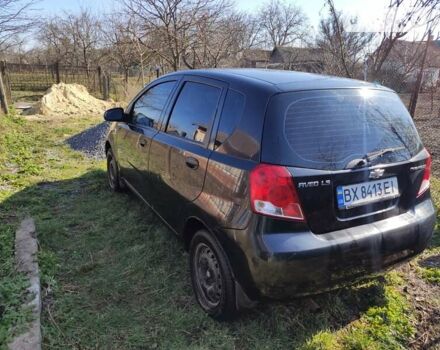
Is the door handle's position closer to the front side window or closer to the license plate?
the front side window

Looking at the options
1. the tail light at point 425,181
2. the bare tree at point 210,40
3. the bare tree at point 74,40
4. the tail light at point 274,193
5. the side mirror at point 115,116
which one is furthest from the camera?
the bare tree at point 74,40

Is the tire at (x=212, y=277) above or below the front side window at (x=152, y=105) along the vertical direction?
below

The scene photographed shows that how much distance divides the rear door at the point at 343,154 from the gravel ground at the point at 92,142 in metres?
5.71

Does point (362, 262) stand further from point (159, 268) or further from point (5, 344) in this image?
point (5, 344)

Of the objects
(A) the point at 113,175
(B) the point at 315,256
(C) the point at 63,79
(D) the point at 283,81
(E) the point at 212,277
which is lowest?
(E) the point at 212,277

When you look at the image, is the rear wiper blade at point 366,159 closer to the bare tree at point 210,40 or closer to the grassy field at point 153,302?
the grassy field at point 153,302

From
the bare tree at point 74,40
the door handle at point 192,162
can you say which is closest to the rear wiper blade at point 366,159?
the door handle at point 192,162

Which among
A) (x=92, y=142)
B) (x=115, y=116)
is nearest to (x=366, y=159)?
(x=115, y=116)

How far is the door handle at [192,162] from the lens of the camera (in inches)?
101

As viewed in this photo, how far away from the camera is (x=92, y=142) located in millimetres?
8000

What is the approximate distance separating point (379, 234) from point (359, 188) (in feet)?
1.04

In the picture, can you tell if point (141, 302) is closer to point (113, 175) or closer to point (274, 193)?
point (274, 193)

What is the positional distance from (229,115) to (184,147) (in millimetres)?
550

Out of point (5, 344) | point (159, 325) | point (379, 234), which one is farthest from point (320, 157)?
point (5, 344)
